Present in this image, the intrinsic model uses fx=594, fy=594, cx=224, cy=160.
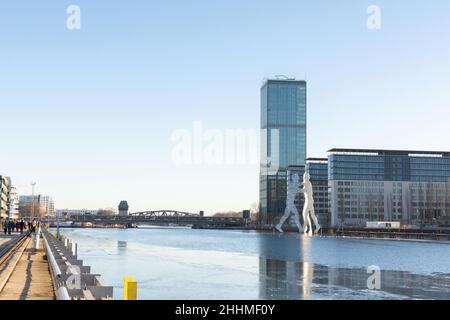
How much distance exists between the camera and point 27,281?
90.5 ft

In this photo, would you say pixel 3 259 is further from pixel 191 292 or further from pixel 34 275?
pixel 191 292

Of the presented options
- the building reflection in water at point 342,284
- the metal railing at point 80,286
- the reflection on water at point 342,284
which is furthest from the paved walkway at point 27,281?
the reflection on water at point 342,284

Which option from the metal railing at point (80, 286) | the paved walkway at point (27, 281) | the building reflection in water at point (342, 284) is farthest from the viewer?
the building reflection in water at point (342, 284)

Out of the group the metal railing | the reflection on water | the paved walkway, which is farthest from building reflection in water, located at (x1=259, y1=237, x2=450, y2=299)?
the metal railing

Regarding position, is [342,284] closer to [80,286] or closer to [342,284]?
[342,284]

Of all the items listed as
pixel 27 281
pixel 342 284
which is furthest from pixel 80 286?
pixel 342 284

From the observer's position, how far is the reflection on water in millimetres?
32125

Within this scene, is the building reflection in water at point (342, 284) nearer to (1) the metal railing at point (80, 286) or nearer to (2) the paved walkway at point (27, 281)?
(2) the paved walkway at point (27, 281)

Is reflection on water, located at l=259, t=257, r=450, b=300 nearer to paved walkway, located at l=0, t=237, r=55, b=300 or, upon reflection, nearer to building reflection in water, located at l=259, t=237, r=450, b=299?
building reflection in water, located at l=259, t=237, r=450, b=299

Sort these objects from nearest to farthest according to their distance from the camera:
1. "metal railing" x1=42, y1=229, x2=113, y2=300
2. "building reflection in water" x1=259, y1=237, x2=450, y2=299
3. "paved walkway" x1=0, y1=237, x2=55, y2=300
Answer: "metal railing" x1=42, y1=229, x2=113, y2=300 → "paved walkway" x1=0, y1=237, x2=55, y2=300 → "building reflection in water" x1=259, y1=237, x2=450, y2=299

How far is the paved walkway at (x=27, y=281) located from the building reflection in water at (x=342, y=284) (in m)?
11.4

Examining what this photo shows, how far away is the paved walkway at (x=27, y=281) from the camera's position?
22375 mm
